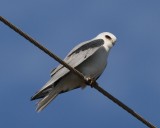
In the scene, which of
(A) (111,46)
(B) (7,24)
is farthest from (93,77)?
(B) (7,24)

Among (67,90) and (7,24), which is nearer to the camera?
(7,24)

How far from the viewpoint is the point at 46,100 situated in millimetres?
10477

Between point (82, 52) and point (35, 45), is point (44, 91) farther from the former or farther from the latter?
point (35, 45)

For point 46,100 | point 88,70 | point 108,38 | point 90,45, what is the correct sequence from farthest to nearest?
1. point 108,38
2. point 90,45
3. point 88,70
4. point 46,100

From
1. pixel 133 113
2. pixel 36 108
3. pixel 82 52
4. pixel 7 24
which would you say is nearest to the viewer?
pixel 7 24

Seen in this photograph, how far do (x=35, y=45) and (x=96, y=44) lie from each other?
353 centimetres

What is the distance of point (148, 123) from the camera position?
26.2 ft

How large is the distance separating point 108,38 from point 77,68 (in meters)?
1.12

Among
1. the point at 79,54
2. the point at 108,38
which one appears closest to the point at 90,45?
the point at 79,54

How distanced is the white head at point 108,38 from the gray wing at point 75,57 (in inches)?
5.7

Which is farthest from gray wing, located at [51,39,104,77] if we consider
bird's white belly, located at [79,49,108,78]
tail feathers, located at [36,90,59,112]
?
tail feathers, located at [36,90,59,112]

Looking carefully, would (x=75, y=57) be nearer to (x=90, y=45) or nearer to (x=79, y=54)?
(x=79, y=54)

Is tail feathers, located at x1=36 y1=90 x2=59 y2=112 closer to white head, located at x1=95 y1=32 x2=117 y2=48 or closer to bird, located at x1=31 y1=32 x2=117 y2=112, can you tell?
bird, located at x1=31 y1=32 x2=117 y2=112

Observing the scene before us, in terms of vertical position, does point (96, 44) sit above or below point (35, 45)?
above
